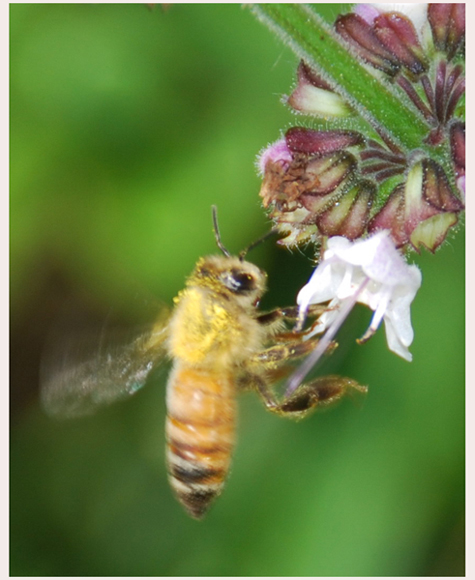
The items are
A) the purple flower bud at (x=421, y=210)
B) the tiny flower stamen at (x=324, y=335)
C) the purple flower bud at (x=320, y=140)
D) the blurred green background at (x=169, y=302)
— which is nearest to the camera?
the purple flower bud at (x=421, y=210)

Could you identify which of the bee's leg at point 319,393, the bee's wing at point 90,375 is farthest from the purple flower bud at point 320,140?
the bee's wing at point 90,375

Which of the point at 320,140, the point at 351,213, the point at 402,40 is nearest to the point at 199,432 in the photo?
the point at 351,213

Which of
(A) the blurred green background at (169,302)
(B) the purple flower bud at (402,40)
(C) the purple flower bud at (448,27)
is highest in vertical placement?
(C) the purple flower bud at (448,27)

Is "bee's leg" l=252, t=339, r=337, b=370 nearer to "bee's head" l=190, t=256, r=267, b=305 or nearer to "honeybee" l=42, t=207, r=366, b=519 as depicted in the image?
"honeybee" l=42, t=207, r=366, b=519

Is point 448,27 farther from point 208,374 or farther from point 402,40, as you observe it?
point 208,374

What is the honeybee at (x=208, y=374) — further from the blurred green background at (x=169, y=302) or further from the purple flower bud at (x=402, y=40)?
the blurred green background at (x=169, y=302)

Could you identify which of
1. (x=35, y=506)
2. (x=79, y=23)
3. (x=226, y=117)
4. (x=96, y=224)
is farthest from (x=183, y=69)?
(x=35, y=506)

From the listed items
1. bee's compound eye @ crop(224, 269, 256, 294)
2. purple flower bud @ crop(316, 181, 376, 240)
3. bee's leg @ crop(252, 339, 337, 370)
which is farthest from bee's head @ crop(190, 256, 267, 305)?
purple flower bud @ crop(316, 181, 376, 240)
